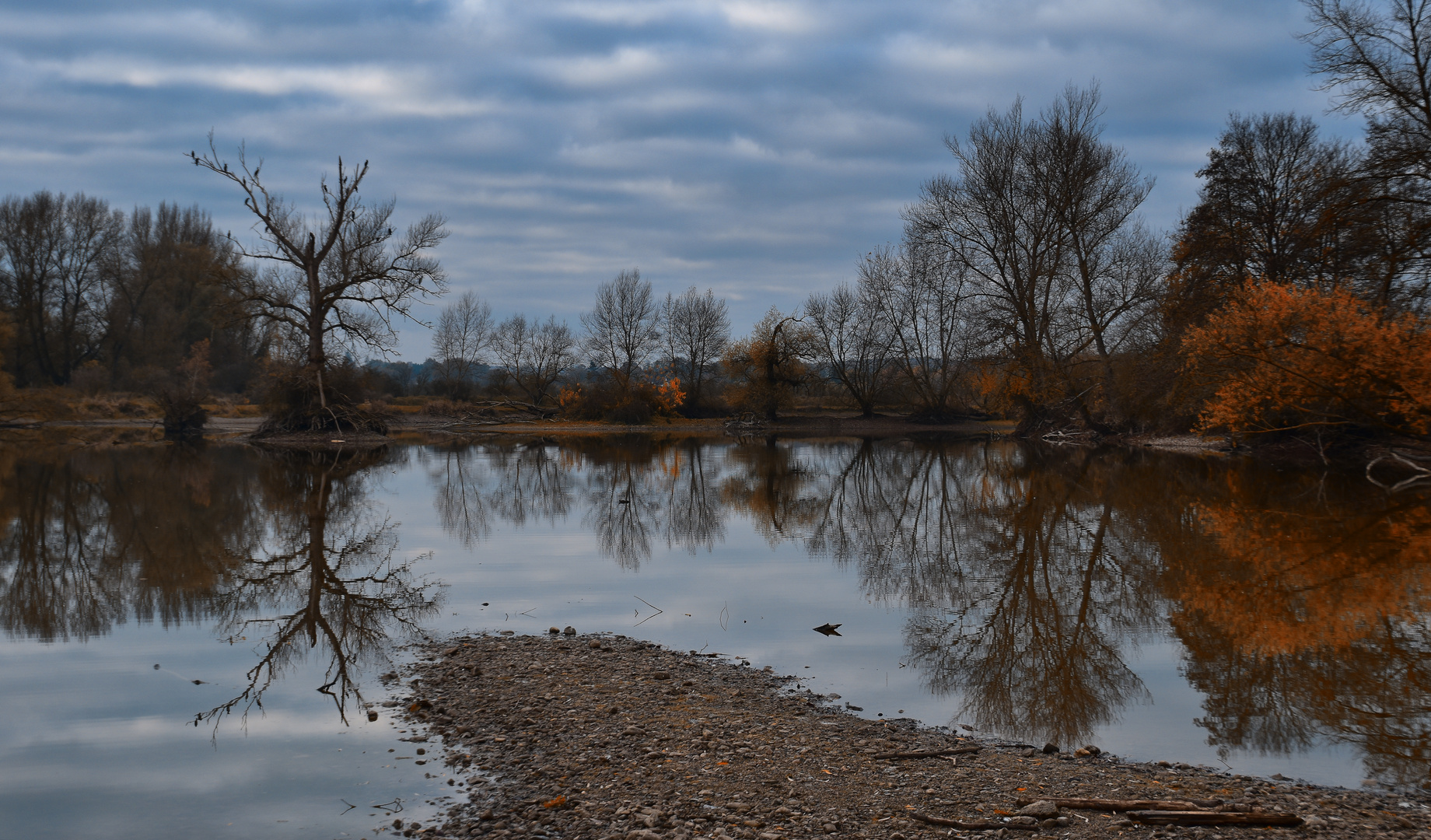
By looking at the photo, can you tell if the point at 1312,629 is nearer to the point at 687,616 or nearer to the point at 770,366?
the point at 687,616

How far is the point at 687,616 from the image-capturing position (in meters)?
8.08

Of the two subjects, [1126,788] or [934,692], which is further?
[934,692]

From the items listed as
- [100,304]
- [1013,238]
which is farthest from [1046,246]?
[100,304]

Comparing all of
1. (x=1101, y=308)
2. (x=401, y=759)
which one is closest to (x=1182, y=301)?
(x=1101, y=308)

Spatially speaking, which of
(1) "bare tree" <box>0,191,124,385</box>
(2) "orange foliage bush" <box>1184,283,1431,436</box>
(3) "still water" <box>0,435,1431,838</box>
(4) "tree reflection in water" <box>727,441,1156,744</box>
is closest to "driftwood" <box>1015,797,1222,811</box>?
(3) "still water" <box>0,435,1431,838</box>

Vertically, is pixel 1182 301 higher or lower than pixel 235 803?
higher

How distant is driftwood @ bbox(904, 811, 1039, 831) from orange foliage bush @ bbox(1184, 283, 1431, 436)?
18.5m

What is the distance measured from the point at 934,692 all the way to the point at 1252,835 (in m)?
2.38

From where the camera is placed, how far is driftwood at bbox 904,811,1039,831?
3.72 m

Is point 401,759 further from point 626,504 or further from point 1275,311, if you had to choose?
point 1275,311

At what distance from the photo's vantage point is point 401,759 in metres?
4.70

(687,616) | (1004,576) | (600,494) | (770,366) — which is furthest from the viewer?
(770,366)

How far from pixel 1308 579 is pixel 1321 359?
12435 mm

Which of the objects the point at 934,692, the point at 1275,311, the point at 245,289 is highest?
the point at 245,289
